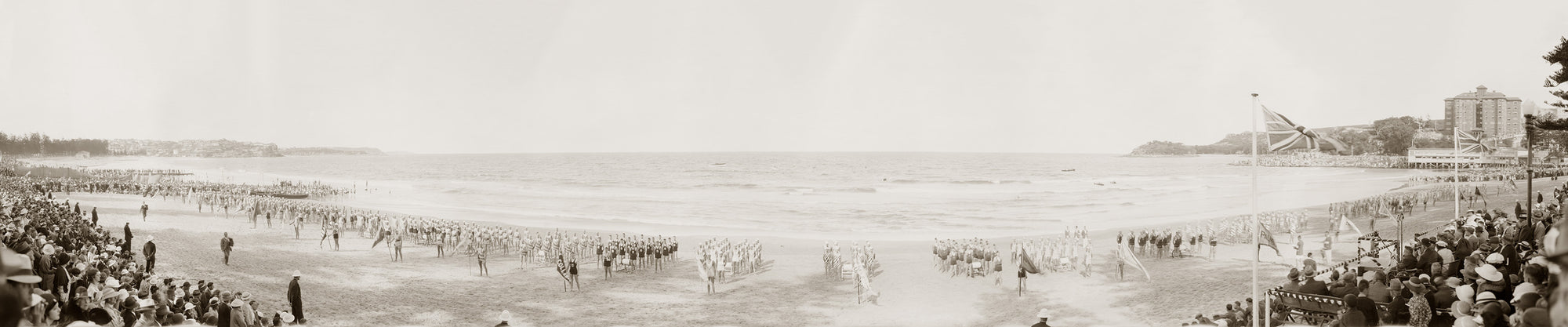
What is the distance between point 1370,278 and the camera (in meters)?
12.0

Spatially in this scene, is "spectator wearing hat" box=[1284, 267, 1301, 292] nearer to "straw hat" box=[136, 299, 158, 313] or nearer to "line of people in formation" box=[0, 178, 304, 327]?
"line of people in formation" box=[0, 178, 304, 327]

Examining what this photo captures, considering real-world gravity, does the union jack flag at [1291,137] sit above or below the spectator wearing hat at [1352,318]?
above

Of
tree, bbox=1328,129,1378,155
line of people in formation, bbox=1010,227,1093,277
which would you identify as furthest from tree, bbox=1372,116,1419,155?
line of people in formation, bbox=1010,227,1093,277

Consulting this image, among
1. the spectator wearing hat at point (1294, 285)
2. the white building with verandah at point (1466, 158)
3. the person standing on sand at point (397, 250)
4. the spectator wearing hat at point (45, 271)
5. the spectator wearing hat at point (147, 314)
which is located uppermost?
the white building with verandah at point (1466, 158)

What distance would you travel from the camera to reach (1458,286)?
8.60 meters

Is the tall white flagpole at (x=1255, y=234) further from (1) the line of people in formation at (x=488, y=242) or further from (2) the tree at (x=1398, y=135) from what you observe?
(2) the tree at (x=1398, y=135)

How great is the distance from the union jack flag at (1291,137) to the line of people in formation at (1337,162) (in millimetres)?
119568

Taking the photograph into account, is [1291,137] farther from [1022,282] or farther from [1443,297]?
[1022,282]

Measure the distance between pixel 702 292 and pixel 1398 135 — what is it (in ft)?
479

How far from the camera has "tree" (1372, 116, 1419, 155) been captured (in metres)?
126

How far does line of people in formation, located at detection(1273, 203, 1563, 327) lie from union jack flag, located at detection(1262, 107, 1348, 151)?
189 cm

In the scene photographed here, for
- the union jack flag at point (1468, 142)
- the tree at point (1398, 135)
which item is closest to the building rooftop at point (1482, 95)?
the tree at point (1398, 135)

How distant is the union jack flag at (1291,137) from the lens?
11.8m

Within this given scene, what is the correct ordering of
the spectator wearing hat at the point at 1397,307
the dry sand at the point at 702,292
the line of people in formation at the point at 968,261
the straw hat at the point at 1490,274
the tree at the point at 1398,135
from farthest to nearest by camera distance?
the tree at the point at 1398,135 < the line of people in formation at the point at 968,261 < the dry sand at the point at 702,292 < the spectator wearing hat at the point at 1397,307 < the straw hat at the point at 1490,274
